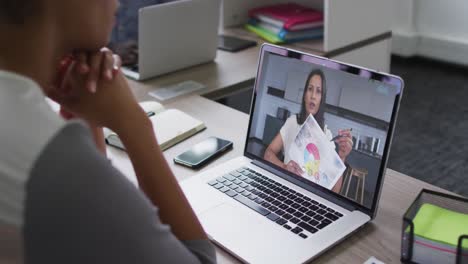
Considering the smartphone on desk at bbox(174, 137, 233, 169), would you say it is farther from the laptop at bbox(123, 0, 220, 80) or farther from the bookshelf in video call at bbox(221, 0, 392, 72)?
the bookshelf in video call at bbox(221, 0, 392, 72)

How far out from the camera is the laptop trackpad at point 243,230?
3.03 ft

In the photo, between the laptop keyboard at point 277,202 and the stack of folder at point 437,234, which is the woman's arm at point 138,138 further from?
the stack of folder at point 437,234

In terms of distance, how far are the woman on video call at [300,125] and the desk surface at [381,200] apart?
0.11m

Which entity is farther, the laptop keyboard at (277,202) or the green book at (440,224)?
the laptop keyboard at (277,202)

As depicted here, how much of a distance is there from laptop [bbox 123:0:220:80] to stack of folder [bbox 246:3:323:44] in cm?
37

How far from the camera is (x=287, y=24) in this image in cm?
219

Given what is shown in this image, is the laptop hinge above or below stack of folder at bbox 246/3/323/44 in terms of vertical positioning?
below

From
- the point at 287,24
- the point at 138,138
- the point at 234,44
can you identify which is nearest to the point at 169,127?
the point at 138,138

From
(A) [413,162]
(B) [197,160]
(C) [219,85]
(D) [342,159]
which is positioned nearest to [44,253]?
(D) [342,159]

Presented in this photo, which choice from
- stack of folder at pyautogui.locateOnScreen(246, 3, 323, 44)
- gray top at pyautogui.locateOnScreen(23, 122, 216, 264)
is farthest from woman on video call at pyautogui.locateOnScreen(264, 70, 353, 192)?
stack of folder at pyautogui.locateOnScreen(246, 3, 323, 44)

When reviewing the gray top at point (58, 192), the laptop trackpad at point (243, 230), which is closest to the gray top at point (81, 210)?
the gray top at point (58, 192)

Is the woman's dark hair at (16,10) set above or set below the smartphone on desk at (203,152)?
above

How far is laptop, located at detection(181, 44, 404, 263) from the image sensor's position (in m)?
0.95

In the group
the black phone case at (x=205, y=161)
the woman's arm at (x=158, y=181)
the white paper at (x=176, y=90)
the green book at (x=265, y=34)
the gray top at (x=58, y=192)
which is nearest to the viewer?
the gray top at (x=58, y=192)
